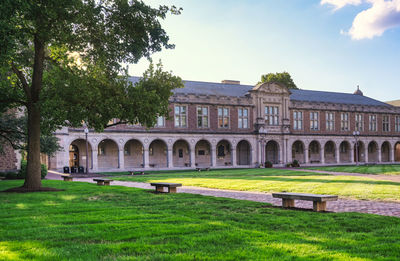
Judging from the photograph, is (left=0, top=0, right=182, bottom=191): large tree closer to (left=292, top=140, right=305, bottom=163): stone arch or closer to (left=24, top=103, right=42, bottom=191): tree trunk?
(left=24, top=103, right=42, bottom=191): tree trunk

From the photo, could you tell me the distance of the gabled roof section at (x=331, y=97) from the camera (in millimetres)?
56866

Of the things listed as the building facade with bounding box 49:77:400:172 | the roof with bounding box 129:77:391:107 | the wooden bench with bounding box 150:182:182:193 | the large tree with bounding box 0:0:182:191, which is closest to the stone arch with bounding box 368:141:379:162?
the building facade with bounding box 49:77:400:172

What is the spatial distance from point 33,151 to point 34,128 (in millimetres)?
971

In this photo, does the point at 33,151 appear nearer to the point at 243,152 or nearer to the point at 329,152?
the point at 243,152

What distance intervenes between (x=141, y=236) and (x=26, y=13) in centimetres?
990

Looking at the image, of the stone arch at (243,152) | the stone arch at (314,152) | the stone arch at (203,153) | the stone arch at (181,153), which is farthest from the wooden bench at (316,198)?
the stone arch at (314,152)

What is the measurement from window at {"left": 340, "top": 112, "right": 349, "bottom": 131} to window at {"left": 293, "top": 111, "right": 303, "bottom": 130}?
293 inches

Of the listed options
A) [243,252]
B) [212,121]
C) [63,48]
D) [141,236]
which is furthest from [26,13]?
[212,121]

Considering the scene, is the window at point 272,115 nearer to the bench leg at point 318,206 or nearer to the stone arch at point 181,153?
the stone arch at point 181,153

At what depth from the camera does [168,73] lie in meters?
17.6

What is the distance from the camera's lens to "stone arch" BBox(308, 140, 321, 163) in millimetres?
55578

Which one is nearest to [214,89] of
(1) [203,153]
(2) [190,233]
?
(1) [203,153]

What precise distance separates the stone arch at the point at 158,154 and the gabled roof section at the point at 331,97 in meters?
20.9

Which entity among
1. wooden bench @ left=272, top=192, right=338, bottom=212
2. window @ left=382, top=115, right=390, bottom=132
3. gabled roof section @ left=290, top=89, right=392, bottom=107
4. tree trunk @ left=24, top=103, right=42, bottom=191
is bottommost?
wooden bench @ left=272, top=192, right=338, bottom=212
